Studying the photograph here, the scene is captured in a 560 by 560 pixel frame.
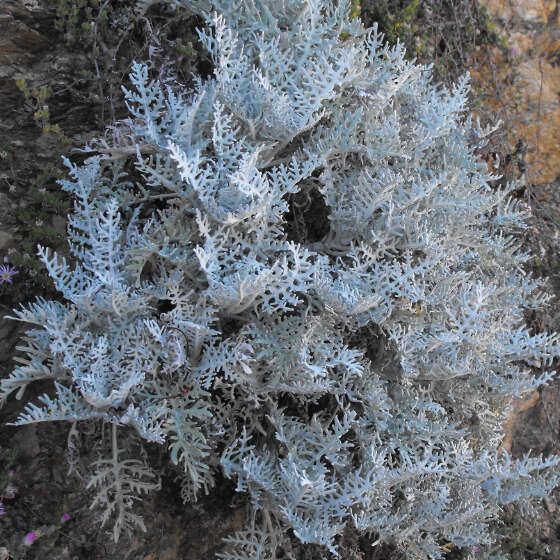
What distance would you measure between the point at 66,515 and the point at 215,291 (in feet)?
3.03

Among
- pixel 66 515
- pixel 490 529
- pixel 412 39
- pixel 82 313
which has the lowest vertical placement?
pixel 490 529

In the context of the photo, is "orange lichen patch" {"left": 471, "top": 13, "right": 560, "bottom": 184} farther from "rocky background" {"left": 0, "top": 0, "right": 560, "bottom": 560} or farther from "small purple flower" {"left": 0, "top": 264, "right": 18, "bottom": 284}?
"small purple flower" {"left": 0, "top": 264, "right": 18, "bottom": 284}

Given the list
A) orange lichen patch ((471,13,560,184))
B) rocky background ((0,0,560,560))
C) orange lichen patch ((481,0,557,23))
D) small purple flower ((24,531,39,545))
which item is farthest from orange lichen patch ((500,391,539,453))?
orange lichen patch ((481,0,557,23))

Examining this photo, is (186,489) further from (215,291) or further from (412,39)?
(412,39)

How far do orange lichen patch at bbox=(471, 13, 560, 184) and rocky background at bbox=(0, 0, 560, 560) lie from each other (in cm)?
2

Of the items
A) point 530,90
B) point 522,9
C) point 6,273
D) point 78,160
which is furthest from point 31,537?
point 522,9

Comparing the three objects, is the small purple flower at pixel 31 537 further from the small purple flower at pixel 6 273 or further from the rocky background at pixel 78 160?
the small purple flower at pixel 6 273

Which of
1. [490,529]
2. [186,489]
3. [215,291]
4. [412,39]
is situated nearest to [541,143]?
[412,39]

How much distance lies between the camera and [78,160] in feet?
7.32

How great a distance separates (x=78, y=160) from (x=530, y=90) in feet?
9.38

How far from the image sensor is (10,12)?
7.67ft

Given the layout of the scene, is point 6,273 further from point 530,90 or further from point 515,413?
point 530,90

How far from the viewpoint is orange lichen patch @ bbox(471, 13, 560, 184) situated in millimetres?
3482

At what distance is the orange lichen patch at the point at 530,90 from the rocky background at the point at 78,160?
0.02m
